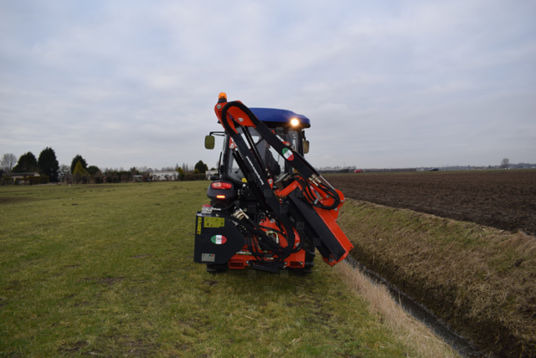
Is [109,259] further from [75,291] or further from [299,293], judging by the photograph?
[299,293]

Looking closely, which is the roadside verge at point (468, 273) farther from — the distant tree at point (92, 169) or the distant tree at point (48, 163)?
the distant tree at point (48, 163)

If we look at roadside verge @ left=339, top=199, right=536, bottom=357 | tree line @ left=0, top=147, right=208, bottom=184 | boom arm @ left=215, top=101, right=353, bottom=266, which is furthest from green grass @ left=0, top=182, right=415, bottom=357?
tree line @ left=0, top=147, right=208, bottom=184

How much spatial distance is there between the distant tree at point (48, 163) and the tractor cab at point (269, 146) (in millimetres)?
82677

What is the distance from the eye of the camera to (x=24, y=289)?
190 inches

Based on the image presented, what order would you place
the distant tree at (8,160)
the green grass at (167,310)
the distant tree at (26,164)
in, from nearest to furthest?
1. the green grass at (167,310)
2. the distant tree at (26,164)
3. the distant tree at (8,160)

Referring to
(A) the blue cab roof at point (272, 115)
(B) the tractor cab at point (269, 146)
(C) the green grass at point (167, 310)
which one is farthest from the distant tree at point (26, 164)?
(A) the blue cab roof at point (272, 115)

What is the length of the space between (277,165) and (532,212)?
32.5ft

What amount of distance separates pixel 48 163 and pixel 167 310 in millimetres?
84063

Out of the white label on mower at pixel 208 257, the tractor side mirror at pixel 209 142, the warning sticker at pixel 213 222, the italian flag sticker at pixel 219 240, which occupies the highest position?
the tractor side mirror at pixel 209 142

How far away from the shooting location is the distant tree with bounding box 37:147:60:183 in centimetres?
6975

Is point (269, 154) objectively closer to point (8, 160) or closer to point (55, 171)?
point (55, 171)

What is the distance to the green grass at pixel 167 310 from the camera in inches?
128

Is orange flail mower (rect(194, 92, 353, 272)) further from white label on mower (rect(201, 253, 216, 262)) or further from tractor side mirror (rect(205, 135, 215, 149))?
tractor side mirror (rect(205, 135, 215, 149))

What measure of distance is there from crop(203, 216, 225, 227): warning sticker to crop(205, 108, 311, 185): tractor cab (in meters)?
1.13
